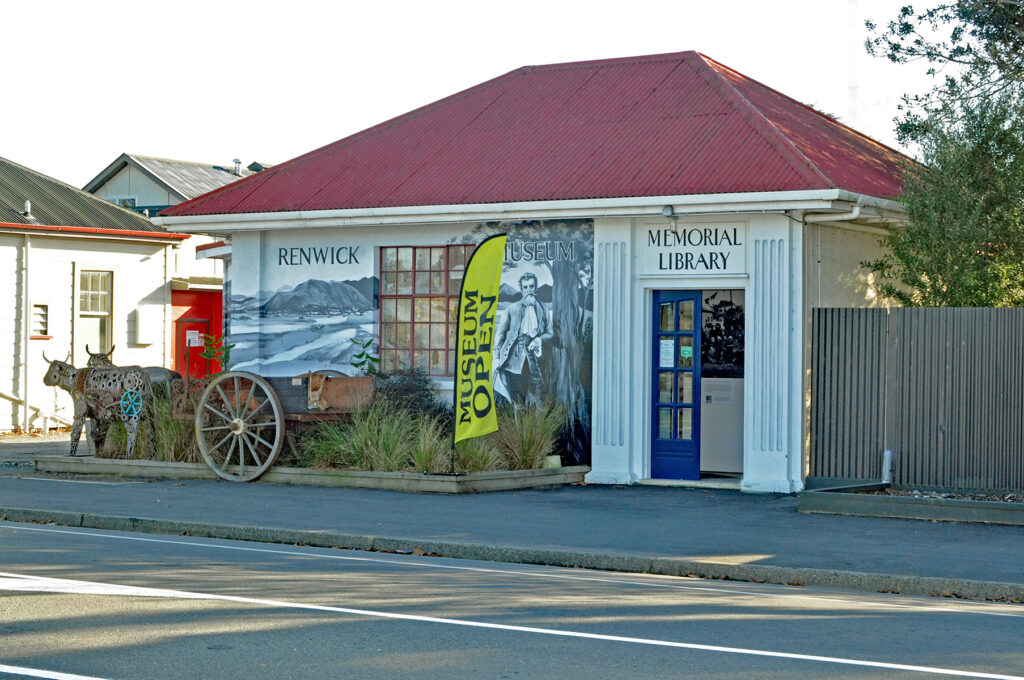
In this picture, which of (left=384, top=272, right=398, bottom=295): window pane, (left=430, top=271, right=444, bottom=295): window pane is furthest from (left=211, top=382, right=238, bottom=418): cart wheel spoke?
(left=430, top=271, right=444, bottom=295): window pane

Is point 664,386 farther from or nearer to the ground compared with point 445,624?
farther from the ground

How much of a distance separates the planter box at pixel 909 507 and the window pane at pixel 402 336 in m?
6.74

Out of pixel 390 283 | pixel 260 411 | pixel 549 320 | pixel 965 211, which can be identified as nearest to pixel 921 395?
pixel 965 211

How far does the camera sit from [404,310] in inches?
749

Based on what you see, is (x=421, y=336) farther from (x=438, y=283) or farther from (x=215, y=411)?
(x=215, y=411)

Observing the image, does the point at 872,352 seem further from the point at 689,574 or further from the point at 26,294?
the point at 26,294

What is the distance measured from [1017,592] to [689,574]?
2.49 metres

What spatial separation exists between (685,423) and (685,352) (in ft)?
2.98

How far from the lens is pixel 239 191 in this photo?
20.3 metres

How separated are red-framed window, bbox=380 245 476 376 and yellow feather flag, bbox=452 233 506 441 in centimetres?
247

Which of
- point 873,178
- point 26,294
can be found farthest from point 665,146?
point 26,294

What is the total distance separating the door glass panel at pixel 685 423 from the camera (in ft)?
55.9

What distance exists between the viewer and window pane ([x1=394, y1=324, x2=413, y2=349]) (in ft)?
62.3

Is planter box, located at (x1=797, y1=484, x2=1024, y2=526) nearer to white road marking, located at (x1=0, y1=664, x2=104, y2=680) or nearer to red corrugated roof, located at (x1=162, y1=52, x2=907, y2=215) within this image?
red corrugated roof, located at (x1=162, y1=52, x2=907, y2=215)
